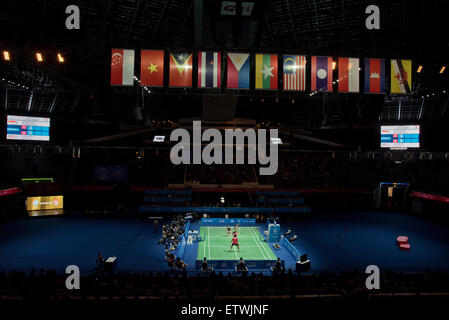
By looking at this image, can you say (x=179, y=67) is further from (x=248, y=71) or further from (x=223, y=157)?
(x=223, y=157)

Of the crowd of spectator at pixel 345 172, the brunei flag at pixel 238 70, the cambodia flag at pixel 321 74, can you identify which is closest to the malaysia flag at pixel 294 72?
the cambodia flag at pixel 321 74

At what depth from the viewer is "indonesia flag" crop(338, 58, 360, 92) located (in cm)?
1259

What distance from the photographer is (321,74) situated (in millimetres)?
12602

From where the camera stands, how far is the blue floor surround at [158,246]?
1612 cm

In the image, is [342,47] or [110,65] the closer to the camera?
[110,65]

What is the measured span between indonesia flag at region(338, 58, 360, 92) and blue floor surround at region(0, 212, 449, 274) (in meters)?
10.1

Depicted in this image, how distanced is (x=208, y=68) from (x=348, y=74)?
656 cm

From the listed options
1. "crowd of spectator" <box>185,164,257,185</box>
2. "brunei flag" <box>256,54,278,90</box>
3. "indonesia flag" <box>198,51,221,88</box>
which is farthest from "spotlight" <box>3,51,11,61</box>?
"crowd of spectator" <box>185,164,257,185</box>

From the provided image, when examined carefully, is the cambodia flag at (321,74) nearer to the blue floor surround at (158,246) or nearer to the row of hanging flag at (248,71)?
the row of hanging flag at (248,71)

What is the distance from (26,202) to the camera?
27.2 meters

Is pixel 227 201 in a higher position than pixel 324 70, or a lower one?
lower
